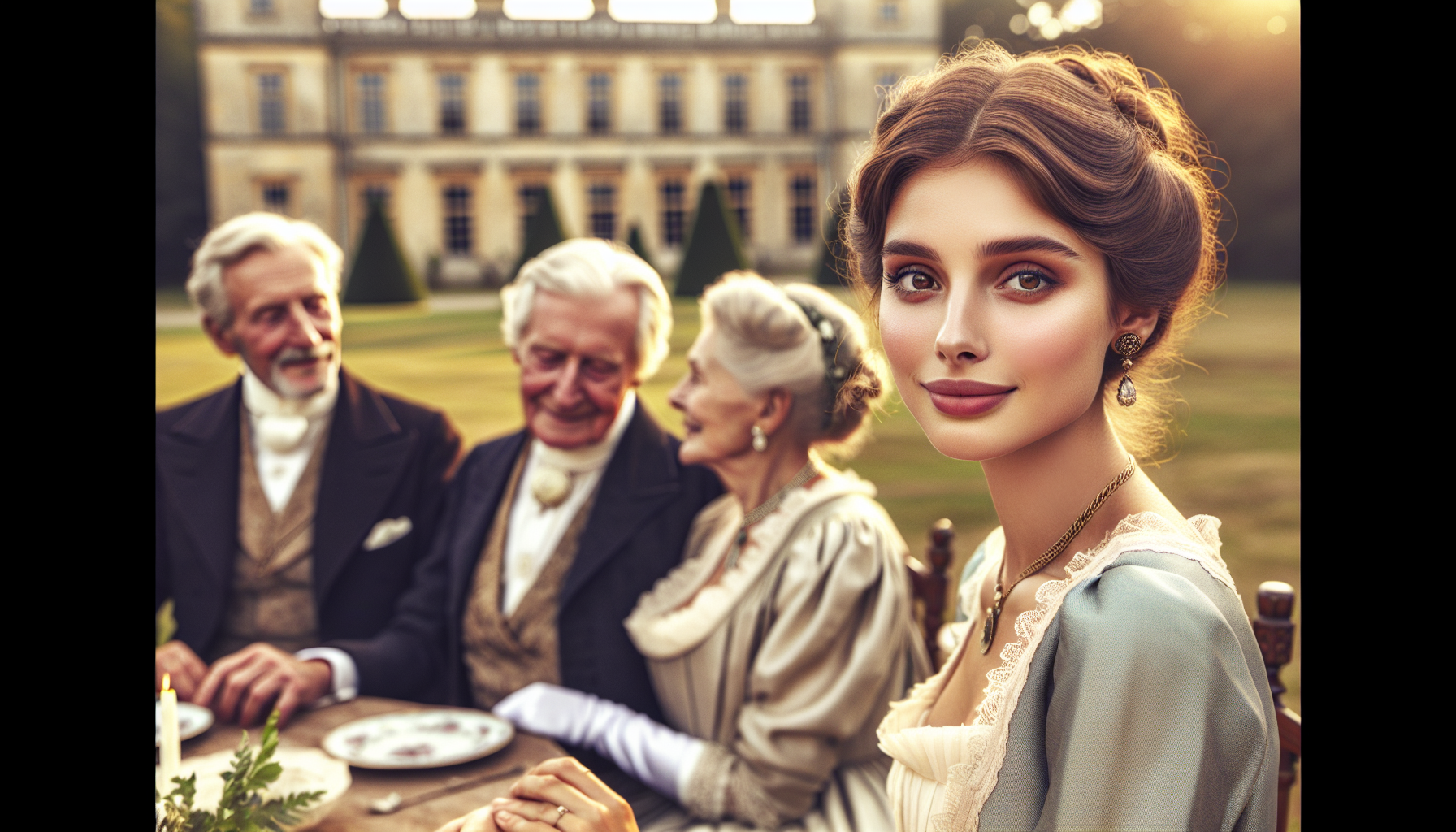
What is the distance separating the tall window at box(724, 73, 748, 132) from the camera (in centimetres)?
616

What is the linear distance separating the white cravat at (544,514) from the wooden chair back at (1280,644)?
1747mm

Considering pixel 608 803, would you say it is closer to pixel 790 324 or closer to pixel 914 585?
pixel 790 324

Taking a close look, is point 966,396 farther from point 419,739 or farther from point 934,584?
point 934,584

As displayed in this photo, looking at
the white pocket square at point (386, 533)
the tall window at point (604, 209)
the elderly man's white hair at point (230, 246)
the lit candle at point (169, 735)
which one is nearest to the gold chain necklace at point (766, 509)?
the white pocket square at point (386, 533)

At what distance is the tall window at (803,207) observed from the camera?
5727mm

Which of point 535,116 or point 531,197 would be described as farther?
point 531,197

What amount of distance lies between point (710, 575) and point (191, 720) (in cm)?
139

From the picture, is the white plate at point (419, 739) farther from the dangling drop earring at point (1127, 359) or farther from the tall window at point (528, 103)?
the tall window at point (528, 103)

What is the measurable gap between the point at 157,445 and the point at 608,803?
Answer: 2.30 meters

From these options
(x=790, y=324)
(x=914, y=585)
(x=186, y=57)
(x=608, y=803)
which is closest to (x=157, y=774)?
(x=608, y=803)

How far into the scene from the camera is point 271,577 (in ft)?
10.5

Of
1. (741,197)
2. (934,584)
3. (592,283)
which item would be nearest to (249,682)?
(592,283)

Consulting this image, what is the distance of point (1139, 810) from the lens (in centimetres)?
113

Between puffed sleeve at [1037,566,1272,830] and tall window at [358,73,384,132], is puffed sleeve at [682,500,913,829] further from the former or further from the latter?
tall window at [358,73,384,132]
